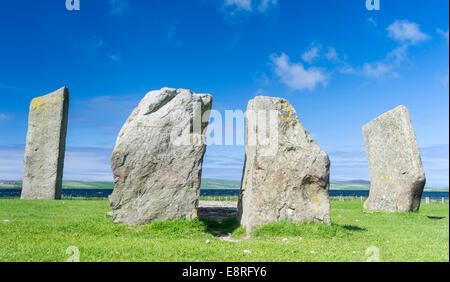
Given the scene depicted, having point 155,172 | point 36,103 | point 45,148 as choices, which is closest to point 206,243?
point 155,172

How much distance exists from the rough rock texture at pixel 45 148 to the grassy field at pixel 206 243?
1045cm

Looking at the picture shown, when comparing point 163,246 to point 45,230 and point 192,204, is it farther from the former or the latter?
point 45,230

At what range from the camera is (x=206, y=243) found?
9.02 metres

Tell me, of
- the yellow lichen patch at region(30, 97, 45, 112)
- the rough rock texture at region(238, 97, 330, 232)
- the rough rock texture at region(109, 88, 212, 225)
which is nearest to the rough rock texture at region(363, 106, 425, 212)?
the rough rock texture at region(238, 97, 330, 232)

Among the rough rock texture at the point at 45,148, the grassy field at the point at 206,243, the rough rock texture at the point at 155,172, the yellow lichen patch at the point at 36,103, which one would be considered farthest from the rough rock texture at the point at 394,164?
the yellow lichen patch at the point at 36,103

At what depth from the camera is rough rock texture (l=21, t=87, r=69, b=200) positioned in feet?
71.4

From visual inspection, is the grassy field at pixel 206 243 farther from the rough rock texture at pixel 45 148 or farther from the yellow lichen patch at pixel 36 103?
the yellow lichen patch at pixel 36 103

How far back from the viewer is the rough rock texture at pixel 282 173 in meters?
10.5

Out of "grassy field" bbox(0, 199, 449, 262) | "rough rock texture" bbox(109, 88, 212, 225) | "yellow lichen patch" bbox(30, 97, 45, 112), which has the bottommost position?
"grassy field" bbox(0, 199, 449, 262)

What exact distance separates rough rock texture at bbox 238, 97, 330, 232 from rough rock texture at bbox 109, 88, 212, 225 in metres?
1.62

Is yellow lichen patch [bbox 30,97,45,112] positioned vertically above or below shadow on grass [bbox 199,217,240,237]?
above

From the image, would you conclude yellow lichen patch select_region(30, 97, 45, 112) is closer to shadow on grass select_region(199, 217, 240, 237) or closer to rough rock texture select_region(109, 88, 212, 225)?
rough rock texture select_region(109, 88, 212, 225)

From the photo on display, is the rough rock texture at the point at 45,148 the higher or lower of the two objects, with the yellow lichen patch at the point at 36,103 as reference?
lower
